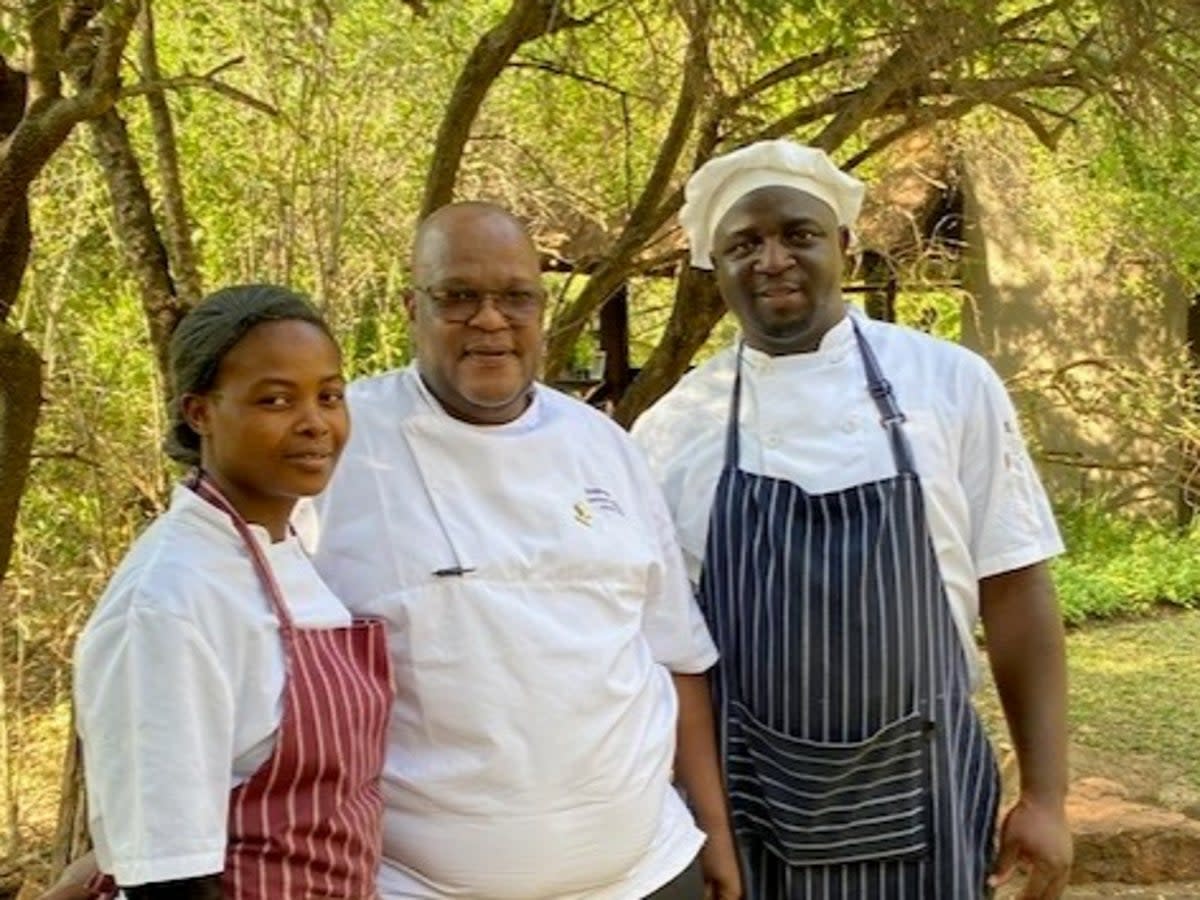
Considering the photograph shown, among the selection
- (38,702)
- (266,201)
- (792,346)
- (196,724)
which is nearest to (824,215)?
(792,346)

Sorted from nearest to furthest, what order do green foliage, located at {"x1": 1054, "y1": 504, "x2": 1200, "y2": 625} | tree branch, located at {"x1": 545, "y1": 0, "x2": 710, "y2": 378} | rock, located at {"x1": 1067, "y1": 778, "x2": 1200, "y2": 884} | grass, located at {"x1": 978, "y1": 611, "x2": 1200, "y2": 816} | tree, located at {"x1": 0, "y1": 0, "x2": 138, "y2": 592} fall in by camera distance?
1. tree, located at {"x1": 0, "y1": 0, "x2": 138, "y2": 592}
2. tree branch, located at {"x1": 545, "y1": 0, "x2": 710, "y2": 378}
3. rock, located at {"x1": 1067, "y1": 778, "x2": 1200, "y2": 884}
4. grass, located at {"x1": 978, "y1": 611, "x2": 1200, "y2": 816}
5. green foliage, located at {"x1": 1054, "y1": 504, "x2": 1200, "y2": 625}

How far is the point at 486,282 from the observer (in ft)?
7.01

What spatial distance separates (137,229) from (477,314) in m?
2.48

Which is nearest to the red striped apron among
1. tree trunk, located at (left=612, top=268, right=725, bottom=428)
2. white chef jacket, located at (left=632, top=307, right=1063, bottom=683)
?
white chef jacket, located at (left=632, top=307, right=1063, bottom=683)

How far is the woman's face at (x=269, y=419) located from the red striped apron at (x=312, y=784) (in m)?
0.04

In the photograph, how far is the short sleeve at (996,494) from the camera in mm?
2406

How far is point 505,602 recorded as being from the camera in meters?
2.03

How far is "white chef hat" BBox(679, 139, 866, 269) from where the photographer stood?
2430 mm

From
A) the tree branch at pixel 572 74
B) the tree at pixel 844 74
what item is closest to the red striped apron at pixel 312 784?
the tree at pixel 844 74

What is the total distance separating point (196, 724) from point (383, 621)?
0.38 metres

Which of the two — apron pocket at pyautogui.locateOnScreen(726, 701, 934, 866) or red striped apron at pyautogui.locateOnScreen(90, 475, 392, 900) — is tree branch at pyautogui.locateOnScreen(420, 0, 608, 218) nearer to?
apron pocket at pyautogui.locateOnScreen(726, 701, 934, 866)

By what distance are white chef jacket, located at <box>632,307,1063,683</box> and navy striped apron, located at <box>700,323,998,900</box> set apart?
0.03 meters

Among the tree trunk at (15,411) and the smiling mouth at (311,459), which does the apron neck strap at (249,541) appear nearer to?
the smiling mouth at (311,459)

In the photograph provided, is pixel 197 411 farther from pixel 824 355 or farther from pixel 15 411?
pixel 15 411
